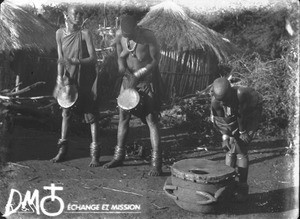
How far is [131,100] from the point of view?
566cm

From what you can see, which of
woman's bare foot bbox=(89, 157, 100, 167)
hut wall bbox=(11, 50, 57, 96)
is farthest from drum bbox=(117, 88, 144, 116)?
hut wall bbox=(11, 50, 57, 96)

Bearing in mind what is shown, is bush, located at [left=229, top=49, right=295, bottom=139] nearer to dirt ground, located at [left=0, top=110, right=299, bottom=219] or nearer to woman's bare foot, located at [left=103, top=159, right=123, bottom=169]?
dirt ground, located at [left=0, top=110, right=299, bottom=219]

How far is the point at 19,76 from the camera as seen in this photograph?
6738 mm

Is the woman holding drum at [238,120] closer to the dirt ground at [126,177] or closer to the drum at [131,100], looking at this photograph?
the dirt ground at [126,177]

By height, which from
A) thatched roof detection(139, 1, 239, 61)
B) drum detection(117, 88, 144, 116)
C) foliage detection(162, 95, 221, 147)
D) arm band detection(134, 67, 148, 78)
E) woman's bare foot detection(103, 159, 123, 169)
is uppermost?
thatched roof detection(139, 1, 239, 61)

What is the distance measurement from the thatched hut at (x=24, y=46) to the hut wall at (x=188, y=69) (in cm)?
368

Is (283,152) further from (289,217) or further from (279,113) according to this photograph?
(289,217)

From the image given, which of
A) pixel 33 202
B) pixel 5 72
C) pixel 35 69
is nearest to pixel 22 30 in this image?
pixel 35 69

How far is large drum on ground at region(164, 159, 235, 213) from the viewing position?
443 cm

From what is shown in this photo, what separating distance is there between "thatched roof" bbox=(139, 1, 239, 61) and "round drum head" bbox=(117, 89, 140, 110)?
9.40 feet

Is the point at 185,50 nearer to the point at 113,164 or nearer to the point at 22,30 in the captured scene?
the point at 22,30

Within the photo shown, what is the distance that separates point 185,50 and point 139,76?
5531 mm

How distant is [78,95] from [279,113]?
12.3 ft

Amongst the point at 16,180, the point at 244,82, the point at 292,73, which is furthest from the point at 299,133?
the point at 16,180
